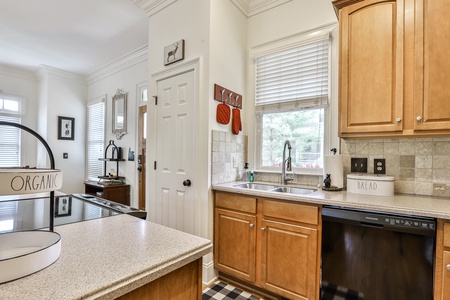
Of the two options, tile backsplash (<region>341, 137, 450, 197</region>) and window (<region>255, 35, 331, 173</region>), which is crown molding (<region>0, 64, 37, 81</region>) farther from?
tile backsplash (<region>341, 137, 450, 197</region>)

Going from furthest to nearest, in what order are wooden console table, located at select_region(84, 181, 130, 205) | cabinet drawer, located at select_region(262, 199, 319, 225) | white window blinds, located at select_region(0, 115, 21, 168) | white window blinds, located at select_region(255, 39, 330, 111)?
white window blinds, located at select_region(0, 115, 21, 168) < wooden console table, located at select_region(84, 181, 130, 205) < white window blinds, located at select_region(255, 39, 330, 111) < cabinet drawer, located at select_region(262, 199, 319, 225)

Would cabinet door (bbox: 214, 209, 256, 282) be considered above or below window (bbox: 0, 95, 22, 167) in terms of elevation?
below

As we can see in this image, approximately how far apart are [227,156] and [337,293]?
57.4 inches

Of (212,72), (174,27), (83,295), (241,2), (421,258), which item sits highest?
(241,2)

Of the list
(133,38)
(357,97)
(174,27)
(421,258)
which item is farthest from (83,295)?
(133,38)

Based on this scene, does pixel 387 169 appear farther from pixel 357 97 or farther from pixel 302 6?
pixel 302 6

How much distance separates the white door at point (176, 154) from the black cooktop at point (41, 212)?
104 cm

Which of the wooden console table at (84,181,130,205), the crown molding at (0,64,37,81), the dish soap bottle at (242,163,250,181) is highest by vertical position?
the crown molding at (0,64,37,81)

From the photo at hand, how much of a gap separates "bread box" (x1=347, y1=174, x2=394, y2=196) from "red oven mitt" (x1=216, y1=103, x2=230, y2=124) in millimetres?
1243

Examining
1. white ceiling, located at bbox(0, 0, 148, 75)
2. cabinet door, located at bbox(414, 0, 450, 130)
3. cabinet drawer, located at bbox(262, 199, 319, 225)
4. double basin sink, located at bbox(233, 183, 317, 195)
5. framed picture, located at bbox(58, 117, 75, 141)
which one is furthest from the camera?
framed picture, located at bbox(58, 117, 75, 141)

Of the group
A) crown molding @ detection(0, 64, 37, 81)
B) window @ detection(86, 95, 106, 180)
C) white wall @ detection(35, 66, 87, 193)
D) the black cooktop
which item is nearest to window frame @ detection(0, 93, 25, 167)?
white wall @ detection(35, 66, 87, 193)

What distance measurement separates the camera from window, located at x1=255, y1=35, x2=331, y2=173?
230cm

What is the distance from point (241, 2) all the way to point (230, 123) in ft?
4.54

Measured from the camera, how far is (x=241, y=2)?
2.62 meters
